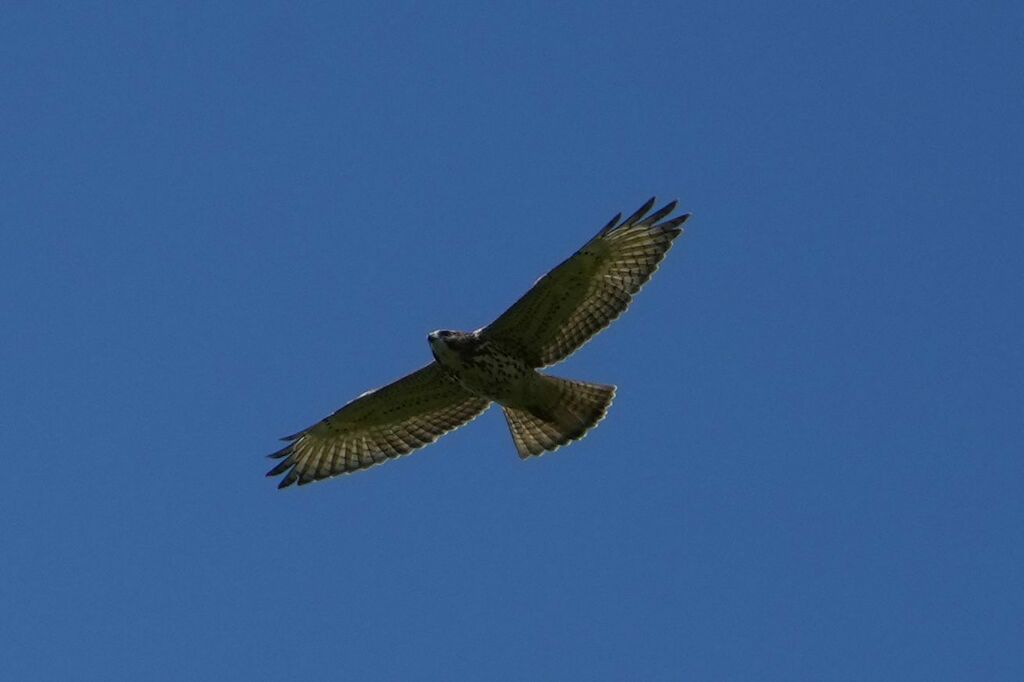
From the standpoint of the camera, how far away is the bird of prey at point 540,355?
62.6 feet

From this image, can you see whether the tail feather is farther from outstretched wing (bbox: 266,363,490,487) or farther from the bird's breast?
outstretched wing (bbox: 266,363,490,487)

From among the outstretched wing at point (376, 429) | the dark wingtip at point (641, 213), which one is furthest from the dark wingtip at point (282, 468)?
the dark wingtip at point (641, 213)

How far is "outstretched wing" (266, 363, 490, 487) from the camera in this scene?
20.3m

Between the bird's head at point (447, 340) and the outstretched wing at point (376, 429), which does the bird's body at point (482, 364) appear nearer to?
the bird's head at point (447, 340)

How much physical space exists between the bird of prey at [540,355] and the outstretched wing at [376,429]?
0.02m

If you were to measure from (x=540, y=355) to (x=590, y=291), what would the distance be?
816 mm

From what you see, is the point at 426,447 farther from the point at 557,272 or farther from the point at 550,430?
the point at 557,272

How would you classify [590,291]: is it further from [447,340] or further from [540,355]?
[447,340]

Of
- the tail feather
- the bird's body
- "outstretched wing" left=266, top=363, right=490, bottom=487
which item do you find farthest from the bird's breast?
"outstretched wing" left=266, top=363, right=490, bottom=487

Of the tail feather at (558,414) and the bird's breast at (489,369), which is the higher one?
the bird's breast at (489,369)

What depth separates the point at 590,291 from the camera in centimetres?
1927

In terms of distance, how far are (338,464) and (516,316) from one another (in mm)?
3037

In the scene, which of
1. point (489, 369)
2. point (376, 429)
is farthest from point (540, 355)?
point (376, 429)

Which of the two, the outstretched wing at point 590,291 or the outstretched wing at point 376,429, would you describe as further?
the outstretched wing at point 376,429
